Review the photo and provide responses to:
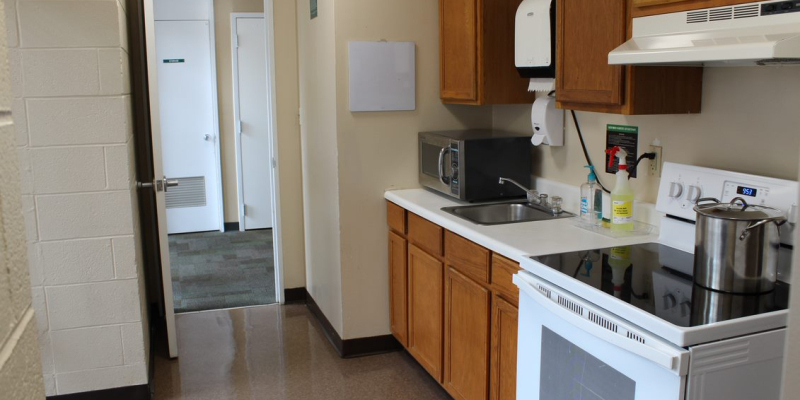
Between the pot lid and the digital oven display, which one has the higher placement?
the digital oven display

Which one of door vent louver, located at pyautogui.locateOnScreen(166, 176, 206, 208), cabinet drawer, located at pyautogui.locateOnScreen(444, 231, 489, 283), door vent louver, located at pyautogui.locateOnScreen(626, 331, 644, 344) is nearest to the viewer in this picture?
door vent louver, located at pyautogui.locateOnScreen(626, 331, 644, 344)

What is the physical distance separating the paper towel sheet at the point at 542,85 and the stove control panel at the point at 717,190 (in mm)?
715

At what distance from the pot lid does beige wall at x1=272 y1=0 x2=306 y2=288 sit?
303 centimetres

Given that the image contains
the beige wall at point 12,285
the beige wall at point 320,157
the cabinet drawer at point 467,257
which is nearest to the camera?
the beige wall at point 12,285

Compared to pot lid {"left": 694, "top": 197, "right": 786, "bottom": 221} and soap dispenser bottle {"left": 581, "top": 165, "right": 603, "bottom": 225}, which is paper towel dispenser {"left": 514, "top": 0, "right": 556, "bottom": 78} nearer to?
soap dispenser bottle {"left": 581, "top": 165, "right": 603, "bottom": 225}

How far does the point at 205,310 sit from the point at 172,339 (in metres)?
0.87

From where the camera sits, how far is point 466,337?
112 inches

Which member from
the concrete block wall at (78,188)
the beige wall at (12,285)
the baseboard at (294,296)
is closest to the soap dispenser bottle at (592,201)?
the concrete block wall at (78,188)

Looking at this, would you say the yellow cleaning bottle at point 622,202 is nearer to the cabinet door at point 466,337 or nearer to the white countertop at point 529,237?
the white countertop at point 529,237

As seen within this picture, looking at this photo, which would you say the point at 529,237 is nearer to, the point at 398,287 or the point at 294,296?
the point at 398,287

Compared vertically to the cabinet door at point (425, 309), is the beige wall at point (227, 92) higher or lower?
higher

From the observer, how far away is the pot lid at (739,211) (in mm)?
1830

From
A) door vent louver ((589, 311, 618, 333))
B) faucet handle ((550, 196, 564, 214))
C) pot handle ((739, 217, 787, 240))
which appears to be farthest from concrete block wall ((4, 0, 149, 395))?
pot handle ((739, 217, 787, 240))

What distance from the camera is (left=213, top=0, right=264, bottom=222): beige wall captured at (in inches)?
255
